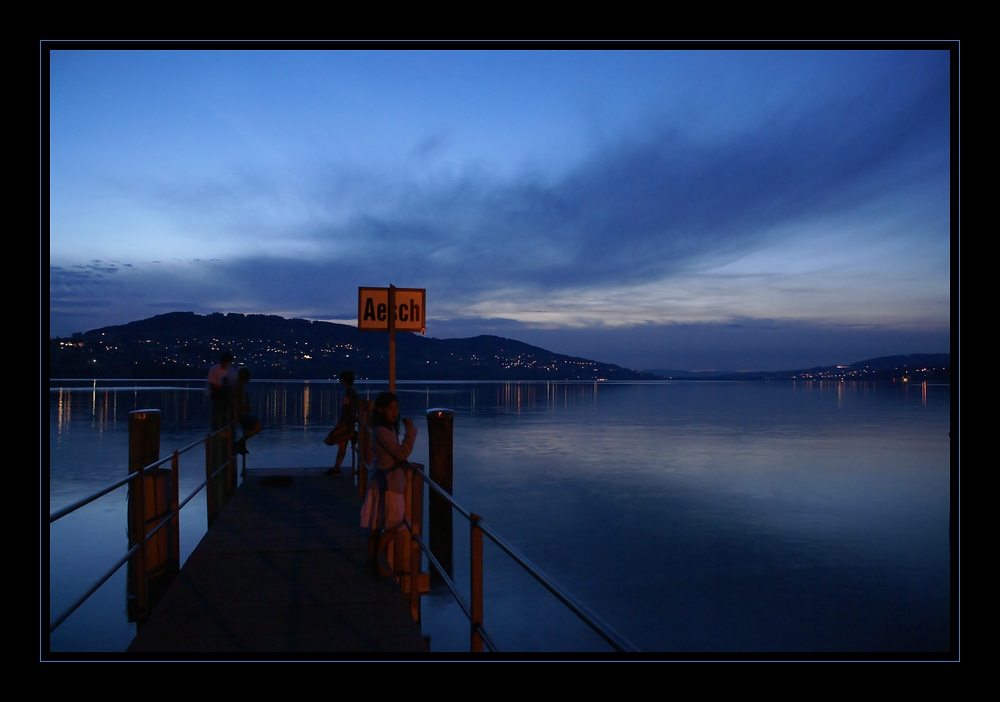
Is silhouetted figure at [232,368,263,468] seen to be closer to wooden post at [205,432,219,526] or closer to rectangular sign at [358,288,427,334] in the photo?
wooden post at [205,432,219,526]

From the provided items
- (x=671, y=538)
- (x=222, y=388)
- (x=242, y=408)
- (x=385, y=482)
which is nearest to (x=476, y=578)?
(x=385, y=482)

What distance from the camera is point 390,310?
795 cm

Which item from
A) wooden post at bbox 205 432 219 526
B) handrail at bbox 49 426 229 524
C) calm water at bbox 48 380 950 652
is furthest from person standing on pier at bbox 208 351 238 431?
calm water at bbox 48 380 950 652

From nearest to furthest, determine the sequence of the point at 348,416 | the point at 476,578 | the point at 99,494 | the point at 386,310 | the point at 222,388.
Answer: the point at 476,578 → the point at 99,494 → the point at 386,310 → the point at 222,388 → the point at 348,416

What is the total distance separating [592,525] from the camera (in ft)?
54.7

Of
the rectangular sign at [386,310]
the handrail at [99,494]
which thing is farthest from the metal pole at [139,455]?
the rectangular sign at [386,310]

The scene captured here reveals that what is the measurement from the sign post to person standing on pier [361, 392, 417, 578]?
2.44 m

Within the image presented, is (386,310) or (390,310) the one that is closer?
(390,310)

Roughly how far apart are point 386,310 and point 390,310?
25 centimetres

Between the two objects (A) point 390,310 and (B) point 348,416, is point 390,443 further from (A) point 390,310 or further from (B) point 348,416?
(B) point 348,416

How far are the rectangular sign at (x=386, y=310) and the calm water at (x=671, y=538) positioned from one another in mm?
4954

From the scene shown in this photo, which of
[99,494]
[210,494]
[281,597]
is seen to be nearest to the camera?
[99,494]
